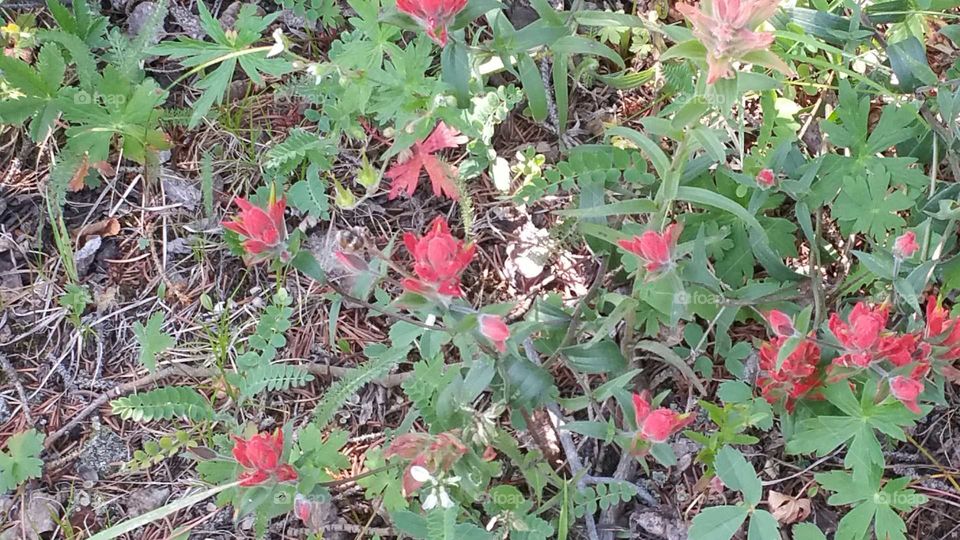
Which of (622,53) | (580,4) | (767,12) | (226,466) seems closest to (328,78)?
(580,4)

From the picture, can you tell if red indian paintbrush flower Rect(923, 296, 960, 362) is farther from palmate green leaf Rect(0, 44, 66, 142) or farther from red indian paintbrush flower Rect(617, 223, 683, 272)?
palmate green leaf Rect(0, 44, 66, 142)

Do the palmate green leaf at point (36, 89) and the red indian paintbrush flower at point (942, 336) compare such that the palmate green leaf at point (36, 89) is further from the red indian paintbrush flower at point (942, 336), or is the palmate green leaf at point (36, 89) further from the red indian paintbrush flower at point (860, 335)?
the red indian paintbrush flower at point (942, 336)

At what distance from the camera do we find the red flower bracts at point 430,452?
1621mm

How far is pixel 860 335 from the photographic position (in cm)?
152

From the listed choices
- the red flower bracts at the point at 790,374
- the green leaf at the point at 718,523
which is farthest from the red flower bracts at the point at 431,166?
the green leaf at the point at 718,523

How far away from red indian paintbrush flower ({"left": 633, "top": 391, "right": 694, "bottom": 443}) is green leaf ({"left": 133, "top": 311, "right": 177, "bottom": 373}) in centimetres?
129

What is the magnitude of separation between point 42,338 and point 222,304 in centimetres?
52

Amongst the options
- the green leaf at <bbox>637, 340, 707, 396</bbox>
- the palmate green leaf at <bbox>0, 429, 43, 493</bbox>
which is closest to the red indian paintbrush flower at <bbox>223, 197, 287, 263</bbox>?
the green leaf at <bbox>637, 340, 707, 396</bbox>

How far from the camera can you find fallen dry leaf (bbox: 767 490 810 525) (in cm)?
208

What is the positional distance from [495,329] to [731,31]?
2.11 ft

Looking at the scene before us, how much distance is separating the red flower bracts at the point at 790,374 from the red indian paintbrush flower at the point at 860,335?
8cm

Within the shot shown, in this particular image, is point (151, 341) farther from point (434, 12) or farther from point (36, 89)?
point (434, 12)

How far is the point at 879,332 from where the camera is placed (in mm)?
1570

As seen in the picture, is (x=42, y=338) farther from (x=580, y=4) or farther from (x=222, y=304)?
(x=580, y=4)
